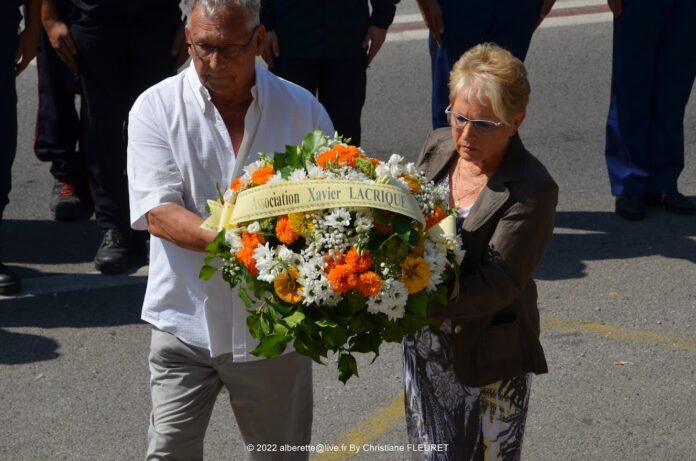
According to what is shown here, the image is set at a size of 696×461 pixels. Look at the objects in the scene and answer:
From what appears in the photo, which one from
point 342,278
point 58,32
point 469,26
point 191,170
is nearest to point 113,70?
point 58,32

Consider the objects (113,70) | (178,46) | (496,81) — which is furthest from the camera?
(178,46)

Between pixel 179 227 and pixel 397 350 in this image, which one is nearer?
pixel 179 227

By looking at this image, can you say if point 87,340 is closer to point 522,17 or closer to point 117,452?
point 117,452

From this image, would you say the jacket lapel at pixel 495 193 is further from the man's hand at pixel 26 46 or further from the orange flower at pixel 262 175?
the man's hand at pixel 26 46

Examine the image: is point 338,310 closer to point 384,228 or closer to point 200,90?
point 384,228

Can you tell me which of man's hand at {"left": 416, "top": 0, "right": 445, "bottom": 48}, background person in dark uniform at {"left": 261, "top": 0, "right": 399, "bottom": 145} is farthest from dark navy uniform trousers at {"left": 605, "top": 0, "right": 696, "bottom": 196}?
background person in dark uniform at {"left": 261, "top": 0, "right": 399, "bottom": 145}

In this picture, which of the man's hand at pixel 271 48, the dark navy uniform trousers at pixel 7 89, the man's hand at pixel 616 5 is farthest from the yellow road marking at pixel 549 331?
the dark navy uniform trousers at pixel 7 89

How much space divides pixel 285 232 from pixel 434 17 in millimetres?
4208

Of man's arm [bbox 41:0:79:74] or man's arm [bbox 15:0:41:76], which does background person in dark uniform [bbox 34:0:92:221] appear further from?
man's arm [bbox 41:0:79:74]

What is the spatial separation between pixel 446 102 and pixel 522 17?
0.71 metres

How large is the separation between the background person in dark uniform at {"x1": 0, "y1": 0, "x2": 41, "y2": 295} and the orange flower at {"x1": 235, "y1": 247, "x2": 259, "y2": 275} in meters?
3.58

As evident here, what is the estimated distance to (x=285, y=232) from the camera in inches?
139

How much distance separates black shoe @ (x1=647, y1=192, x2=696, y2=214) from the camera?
7.89 m

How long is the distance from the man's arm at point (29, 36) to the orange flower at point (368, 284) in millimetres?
4172
